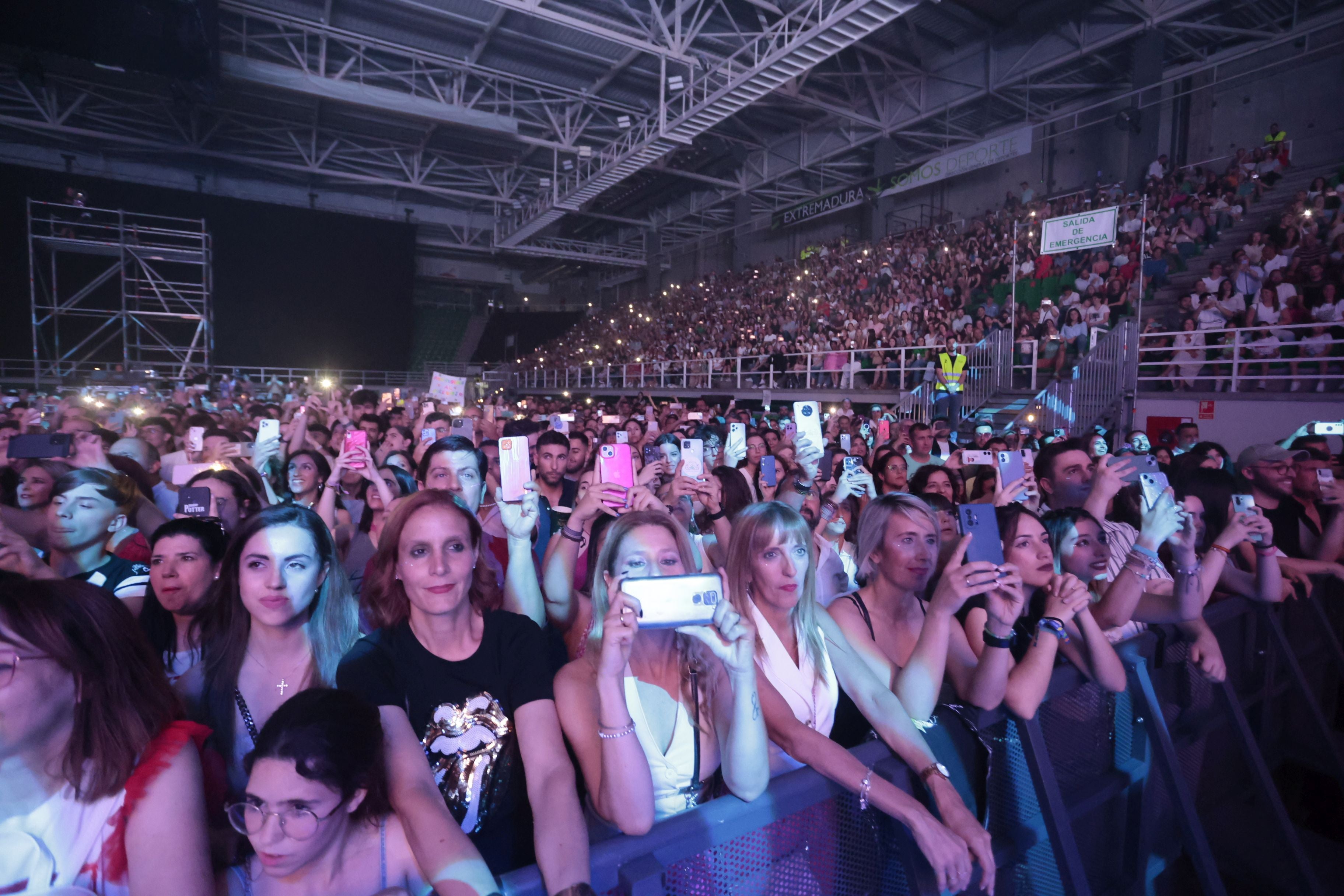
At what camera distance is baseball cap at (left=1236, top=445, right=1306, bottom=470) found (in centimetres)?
396

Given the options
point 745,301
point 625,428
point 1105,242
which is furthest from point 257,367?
point 1105,242

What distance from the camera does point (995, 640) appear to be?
197cm

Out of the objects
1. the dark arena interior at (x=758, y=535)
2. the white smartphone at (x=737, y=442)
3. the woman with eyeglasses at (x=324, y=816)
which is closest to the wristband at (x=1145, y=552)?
the dark arena interior at (x=758, y=535)

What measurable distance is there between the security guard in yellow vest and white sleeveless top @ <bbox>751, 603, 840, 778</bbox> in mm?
9004

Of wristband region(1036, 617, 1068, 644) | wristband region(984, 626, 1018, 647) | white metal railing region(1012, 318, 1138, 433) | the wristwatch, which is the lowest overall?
the wristwatch

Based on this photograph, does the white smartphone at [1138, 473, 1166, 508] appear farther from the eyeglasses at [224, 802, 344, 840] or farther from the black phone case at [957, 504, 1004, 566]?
the eyeglasses at [224, 802, 344, 840]

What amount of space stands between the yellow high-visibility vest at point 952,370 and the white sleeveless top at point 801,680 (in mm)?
9741

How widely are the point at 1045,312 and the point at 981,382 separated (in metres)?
1.64

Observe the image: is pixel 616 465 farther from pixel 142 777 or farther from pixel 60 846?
pixel 60 846

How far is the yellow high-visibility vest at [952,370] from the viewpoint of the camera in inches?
428

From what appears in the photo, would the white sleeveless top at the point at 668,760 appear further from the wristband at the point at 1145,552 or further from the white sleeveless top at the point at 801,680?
the wristband at the point at 1145,552

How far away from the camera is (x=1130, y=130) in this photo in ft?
46.1

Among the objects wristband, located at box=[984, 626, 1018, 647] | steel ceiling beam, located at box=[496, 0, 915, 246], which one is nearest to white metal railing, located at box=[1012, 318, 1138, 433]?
steel ceiling beam, located at box=[496, 0, 915, 246]

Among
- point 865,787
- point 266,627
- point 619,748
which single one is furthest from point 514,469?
point 865,787
